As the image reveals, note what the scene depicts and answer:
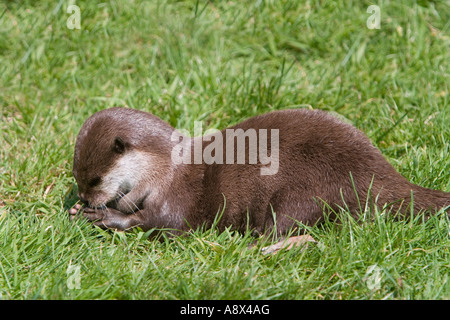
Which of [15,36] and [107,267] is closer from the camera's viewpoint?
[107,267]

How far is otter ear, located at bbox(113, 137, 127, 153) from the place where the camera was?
124 inches

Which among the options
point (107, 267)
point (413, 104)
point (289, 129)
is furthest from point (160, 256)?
point (413, 104)

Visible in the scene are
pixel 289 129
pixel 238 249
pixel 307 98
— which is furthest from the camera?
pixel 307 98

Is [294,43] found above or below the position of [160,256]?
above

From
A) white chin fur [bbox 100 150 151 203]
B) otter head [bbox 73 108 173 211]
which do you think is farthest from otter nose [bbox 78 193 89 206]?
white chin fur [bbox 100 150 151 203]

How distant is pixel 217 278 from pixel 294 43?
7.98ft

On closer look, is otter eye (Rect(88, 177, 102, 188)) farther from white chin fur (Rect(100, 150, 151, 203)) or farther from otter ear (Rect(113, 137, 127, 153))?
otter ear (Rect(113, 137, 127, 153))

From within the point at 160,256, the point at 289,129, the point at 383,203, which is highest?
the point at 289,129

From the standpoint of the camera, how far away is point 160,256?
118 inches

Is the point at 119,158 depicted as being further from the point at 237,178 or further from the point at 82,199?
the point at 237,178

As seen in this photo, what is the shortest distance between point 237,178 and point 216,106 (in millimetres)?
996

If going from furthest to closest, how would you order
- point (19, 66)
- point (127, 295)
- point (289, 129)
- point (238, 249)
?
point (19, 66) < point (289, 129) < point (238, 249) < point (127, 295)

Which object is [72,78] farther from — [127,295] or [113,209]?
[127,295]

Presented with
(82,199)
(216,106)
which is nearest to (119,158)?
(82,199)
